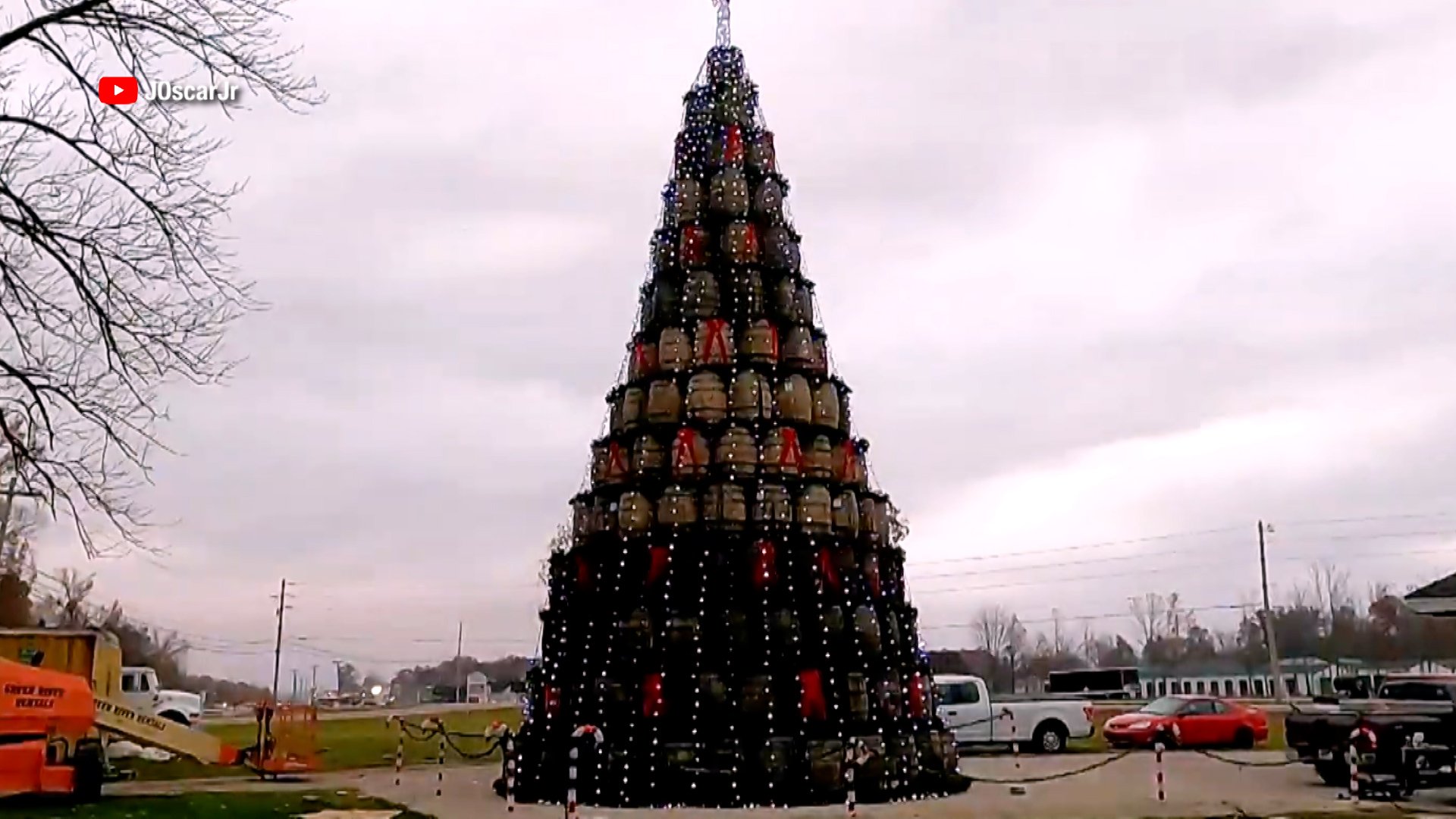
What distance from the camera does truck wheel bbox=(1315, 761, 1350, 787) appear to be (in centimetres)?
2005

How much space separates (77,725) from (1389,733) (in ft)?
67.6

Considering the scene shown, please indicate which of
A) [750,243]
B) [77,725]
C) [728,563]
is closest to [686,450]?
[728,563]

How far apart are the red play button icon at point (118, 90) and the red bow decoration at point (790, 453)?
38.6 feet

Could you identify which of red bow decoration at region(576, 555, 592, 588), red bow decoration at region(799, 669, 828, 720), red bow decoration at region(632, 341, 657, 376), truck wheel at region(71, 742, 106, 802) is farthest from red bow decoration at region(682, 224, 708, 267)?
truck wheel at region(71, 742, 106, 802)

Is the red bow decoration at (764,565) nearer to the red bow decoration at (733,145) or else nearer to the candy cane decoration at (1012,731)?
the red bow decoration at (733,145)

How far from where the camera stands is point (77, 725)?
19.4m

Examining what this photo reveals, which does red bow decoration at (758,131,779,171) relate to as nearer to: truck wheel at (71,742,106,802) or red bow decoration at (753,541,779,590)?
red bow decoration at (753,541,779,590)

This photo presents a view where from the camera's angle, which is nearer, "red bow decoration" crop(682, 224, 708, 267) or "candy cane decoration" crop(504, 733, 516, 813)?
"candy cane decoration" crop(504, 733, 516, 813)

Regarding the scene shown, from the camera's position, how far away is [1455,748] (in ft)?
60.8

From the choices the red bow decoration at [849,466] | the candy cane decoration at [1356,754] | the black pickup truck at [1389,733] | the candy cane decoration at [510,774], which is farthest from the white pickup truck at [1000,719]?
the candy cane decoration at [510,774]

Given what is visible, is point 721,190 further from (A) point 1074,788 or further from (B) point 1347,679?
(B) point 1347,679

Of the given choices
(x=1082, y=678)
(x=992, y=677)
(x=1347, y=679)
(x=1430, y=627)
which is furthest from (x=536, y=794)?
(x=992, y=677)

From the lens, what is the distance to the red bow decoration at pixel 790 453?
1994cm

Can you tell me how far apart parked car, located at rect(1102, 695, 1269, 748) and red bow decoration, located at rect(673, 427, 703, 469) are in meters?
15.8
